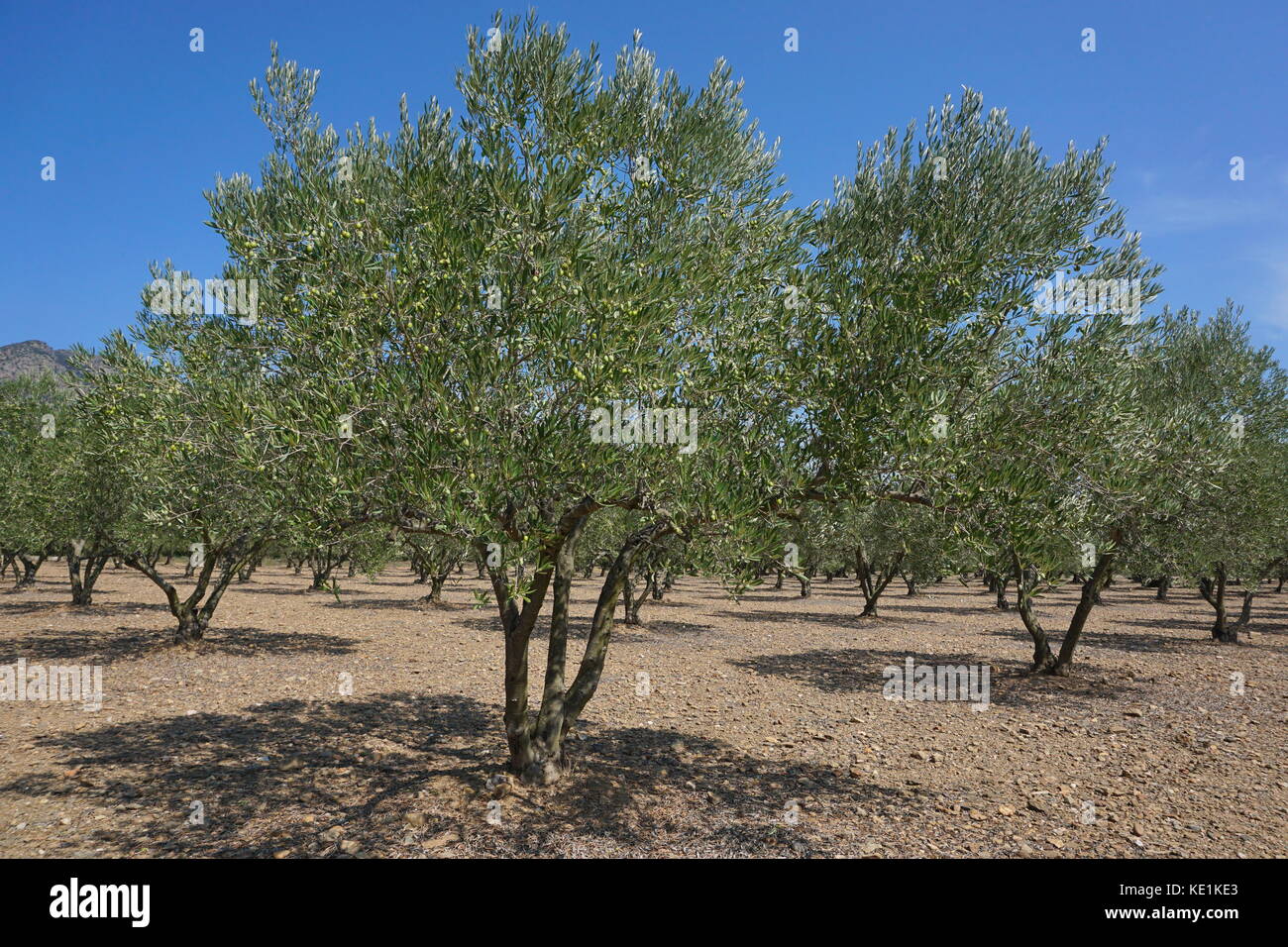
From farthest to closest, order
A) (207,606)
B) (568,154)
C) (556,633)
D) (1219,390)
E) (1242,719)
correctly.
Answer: (207,606) < (1219,390) < (1242,719) < (556,633) < (568,154)

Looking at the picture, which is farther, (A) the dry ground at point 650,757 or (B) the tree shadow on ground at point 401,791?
(A) the dry ground at point 650,757

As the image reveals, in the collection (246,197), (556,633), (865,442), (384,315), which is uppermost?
(246,197)

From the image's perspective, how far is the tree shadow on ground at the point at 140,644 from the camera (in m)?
22.9

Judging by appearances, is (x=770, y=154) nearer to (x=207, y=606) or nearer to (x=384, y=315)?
(x=384, y=315)

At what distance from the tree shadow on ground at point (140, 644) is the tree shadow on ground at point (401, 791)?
31.9 ft

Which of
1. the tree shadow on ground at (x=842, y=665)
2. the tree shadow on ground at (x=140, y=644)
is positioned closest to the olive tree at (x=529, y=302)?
the tree shadow on ground at (x=842, y=665)

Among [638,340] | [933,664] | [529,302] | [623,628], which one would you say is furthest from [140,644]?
[933,664]

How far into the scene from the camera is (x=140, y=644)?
82.0 feet

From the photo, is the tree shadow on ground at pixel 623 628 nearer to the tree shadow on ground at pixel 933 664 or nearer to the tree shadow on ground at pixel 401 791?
the tree shadow on ground at pixel 933 664

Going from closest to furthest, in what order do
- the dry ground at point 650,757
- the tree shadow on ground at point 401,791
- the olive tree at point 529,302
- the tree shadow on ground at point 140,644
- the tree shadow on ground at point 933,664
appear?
1. the olive tree at point 529,302
2. the tree shadow on ground at point 401,791
3. the dry ground at point 650,757
4. the tree shadow on ground at point 933,664
5. the tree shadow on ground at point 140,644

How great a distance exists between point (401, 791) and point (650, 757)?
4775 mm

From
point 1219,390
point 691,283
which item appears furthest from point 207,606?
point 1219,390
